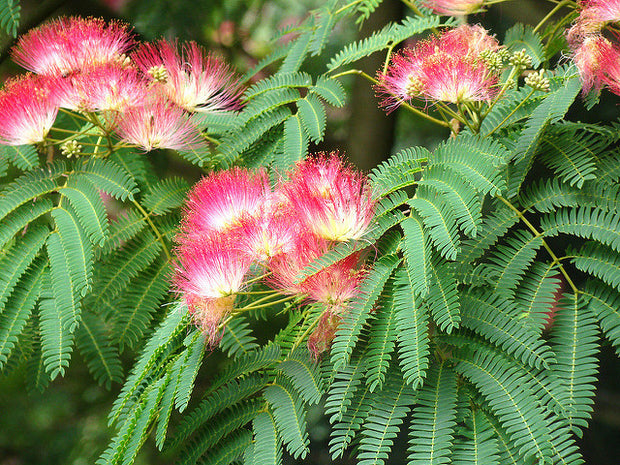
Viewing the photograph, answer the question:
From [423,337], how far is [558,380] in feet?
0.97

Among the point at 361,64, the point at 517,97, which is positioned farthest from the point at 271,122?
the point at 361,64

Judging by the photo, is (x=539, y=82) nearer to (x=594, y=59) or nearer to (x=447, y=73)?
(x=594, y=59)

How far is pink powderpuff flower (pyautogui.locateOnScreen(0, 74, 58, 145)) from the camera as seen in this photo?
6.91ft

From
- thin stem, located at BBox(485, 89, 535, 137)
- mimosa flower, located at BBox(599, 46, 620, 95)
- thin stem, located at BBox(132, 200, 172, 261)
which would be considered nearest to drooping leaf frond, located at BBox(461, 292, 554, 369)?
thin stem, located at BBox(485, 89, 535, 137)

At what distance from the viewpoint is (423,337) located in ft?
4.90

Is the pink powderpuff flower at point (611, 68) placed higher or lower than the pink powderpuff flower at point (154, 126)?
lower

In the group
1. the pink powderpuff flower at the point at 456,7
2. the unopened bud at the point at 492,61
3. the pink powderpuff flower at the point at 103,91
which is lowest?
the unopened bud at the point at 492,61

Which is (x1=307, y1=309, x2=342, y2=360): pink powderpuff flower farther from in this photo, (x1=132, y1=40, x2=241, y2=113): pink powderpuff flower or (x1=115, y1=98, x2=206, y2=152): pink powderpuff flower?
Answer: (x1=132, y1=40, x2=241, y2=113): pink powderpuff flower

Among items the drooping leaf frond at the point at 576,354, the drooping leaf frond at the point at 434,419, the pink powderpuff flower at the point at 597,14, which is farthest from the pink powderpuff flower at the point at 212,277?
the pink powderpuff flower at the point at 597,14

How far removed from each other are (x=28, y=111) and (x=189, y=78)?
0.50 m

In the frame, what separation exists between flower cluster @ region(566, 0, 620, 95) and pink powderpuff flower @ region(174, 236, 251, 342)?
3.39 ft

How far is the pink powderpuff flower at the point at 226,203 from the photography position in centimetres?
173

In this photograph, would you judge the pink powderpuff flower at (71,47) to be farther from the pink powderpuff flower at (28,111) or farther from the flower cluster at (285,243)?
the flower cluster at (285,243)

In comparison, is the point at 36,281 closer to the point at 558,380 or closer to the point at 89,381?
the point at 89,381
